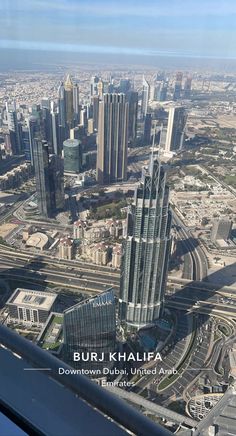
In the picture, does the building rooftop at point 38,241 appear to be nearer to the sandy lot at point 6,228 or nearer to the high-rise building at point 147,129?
the sandy lot at point 6,228

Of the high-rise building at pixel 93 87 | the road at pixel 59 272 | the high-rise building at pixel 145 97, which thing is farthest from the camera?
the high-rise building at pixel 145 97

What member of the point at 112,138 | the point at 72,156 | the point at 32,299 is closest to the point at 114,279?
the point at 32,299

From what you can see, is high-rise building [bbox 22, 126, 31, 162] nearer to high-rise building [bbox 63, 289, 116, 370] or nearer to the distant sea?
the distant sea

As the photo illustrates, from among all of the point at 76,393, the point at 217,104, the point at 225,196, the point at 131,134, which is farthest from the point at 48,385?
the point at 217,104

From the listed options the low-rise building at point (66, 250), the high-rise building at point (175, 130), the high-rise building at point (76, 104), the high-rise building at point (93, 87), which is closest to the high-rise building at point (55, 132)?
the high-rise building at point (76, 104)

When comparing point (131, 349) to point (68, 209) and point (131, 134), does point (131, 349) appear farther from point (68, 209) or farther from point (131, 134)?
point (131, 134)

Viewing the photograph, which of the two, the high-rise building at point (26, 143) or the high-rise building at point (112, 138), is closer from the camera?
the high-rise building at point (112, 138)

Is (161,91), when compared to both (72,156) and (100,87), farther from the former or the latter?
(72,156)
